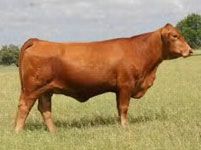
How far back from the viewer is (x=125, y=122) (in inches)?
414

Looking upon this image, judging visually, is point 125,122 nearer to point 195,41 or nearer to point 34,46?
point 34,46

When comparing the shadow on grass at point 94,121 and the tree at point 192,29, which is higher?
the shadow on grass at point 94,121

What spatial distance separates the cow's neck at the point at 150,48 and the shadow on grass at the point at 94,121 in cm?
111

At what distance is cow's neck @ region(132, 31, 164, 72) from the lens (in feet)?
36.3

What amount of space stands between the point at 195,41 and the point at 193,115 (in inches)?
4263

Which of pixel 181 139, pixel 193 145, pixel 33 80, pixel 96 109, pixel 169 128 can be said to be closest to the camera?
pixel 193 145

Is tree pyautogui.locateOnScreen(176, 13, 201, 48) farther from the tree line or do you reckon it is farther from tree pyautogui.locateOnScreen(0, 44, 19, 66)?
tree pyautogui.locateOnScreen(0, 44, 19, 66)

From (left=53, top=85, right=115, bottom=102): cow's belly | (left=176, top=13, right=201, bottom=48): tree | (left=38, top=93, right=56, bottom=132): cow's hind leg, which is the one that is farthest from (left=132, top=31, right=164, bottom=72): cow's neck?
(left=176, top=13, right=201, bottom=48): tree

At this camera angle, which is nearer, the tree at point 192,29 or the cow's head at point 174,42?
the cow's head at point 174,42

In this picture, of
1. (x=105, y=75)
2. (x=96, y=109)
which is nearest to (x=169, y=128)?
(x=105, y=75)

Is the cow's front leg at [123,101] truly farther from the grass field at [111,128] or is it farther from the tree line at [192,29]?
the tree line at [192,29]

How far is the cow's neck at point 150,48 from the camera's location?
1106cm

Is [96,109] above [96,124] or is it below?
below

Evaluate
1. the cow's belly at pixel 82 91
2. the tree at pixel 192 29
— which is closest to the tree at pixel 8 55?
the tree at pixel 192 29
